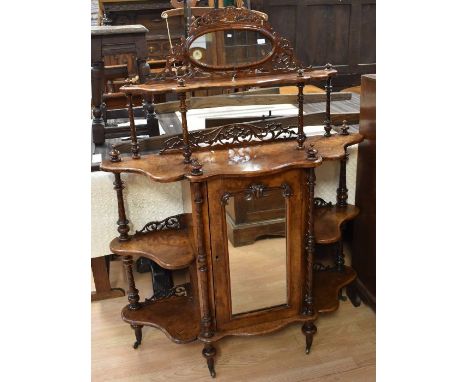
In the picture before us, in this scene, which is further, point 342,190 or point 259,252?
point 342,190

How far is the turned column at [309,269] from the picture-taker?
144 centimetres

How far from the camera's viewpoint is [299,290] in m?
1.58

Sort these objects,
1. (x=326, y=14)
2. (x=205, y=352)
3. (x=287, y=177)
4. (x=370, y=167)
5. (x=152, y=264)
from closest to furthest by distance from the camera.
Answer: (x=287, y=177), (x=205, y=352), (x=370, y=167), (x=152, y=264), (x=326, y=14)

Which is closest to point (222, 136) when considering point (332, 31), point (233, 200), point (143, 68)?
point (233, 200)

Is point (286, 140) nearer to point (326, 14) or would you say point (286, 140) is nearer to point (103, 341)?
point (103, 341)

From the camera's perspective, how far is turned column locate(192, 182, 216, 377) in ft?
4.47

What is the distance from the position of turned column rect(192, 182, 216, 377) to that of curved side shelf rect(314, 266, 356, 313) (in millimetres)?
414

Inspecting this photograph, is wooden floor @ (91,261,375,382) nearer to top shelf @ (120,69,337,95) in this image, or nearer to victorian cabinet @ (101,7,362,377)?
victorian cabinet @ (101,7,362,377)

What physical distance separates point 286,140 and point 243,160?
23 centimetres

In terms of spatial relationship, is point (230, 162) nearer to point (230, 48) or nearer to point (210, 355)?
point (230, 48)

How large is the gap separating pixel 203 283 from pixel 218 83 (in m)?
0.62

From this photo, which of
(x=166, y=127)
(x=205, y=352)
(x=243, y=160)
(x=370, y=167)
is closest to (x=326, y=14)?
(x=166, y=127)

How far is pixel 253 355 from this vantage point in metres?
1.67

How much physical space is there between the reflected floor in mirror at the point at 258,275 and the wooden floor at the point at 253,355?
22 cm
